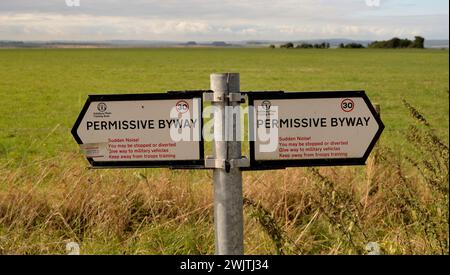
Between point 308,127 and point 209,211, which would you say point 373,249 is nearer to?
point 308,127

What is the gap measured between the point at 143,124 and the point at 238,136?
0.39 metres

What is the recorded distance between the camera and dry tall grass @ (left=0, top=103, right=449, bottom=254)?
319 cm

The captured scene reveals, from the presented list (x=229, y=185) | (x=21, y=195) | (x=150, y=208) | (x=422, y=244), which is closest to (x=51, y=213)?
(x=21, y=195)

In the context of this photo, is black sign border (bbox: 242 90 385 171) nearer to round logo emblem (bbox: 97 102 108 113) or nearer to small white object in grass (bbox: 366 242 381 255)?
round logo emblem (bbox: 97 102 108 113)

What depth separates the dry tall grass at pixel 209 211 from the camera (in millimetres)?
3193

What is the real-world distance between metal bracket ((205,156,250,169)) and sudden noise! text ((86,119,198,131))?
0.15 metres

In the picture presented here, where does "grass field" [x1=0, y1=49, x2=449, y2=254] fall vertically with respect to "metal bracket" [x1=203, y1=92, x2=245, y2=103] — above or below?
below

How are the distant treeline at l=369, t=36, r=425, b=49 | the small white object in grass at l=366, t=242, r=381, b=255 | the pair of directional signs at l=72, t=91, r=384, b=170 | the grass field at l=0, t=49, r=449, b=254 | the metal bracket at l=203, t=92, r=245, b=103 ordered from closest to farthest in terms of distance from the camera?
the metal bracket at l=203, t=92, r=245, b=103 < the pair of directional signs at l=72, t=91, r=384, b=170 < the small white object in grass at l=366, t=242, r=381, b=255 < the grass field at l=0, t=49, r=449, b=254 < the distant treeline at l=369, t=36, r=425, b=49

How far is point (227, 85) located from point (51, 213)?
79.2 inches

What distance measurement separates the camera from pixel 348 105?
2.23m

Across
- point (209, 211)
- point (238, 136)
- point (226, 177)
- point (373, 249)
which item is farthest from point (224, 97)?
point (209, 211)

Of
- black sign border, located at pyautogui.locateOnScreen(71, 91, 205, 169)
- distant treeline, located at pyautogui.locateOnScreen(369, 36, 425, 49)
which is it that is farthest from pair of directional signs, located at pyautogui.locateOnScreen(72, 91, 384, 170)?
distant treeline, located at pyautogui.locateOnScreen(369, 36, 425, 49)

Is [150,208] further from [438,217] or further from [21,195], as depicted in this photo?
[438,217]
